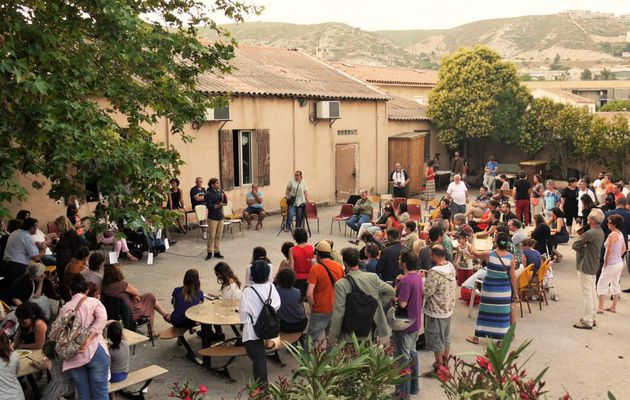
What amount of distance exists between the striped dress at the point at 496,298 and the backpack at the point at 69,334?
5.11 m

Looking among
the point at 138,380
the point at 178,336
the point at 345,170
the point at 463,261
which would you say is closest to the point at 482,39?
the point at 345,170

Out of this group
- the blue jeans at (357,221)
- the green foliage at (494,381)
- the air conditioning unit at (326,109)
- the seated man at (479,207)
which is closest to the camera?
the green foliage at (494,381)

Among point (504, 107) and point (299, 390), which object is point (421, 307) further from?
point (504, 107)

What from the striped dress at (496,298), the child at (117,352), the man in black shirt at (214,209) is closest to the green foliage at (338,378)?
the child at (117,352)

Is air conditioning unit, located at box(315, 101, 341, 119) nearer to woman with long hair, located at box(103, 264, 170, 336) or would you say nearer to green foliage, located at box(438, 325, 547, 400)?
woman with long hair, located at box(103, 264, 170, 336)

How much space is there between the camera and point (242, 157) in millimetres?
19297

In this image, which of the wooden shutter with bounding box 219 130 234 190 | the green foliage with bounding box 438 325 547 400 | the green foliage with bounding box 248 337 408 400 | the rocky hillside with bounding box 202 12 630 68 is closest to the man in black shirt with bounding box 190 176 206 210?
the wooden shutter with bounding box 219 130 234 190

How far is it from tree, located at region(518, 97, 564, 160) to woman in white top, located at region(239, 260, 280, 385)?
2082 cm

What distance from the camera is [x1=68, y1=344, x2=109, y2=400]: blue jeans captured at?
667 cm

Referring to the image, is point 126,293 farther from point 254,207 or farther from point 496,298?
point 254,207

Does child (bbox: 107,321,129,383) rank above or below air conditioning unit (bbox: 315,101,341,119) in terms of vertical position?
below

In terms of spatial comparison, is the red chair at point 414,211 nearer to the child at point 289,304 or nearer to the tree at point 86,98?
the tree at point 86,98

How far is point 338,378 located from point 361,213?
11.1 m

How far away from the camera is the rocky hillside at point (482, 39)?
12238cm
